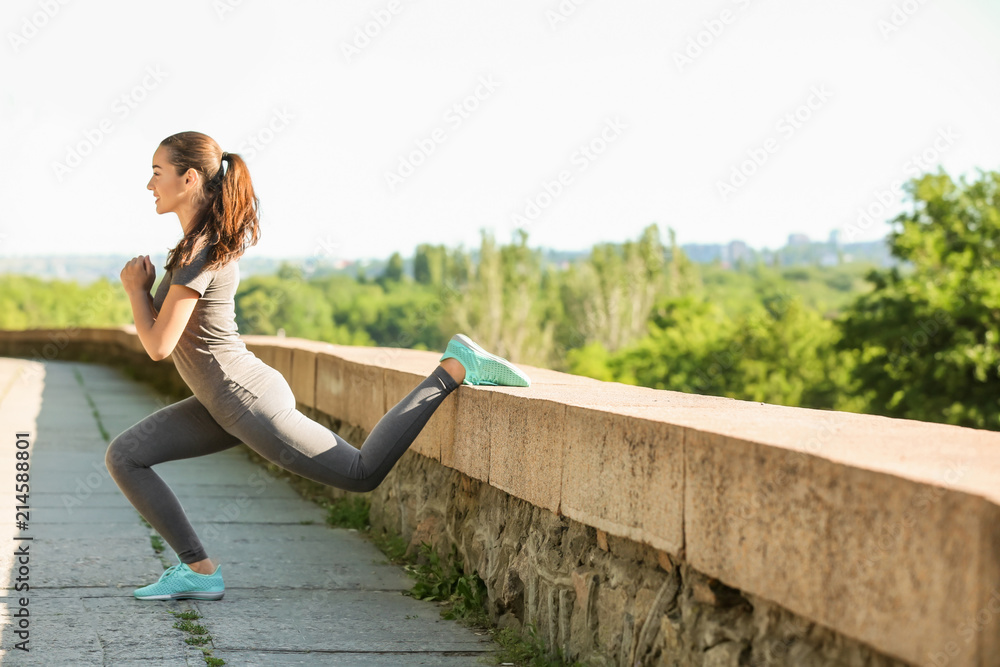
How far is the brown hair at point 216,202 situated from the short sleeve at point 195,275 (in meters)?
0.03

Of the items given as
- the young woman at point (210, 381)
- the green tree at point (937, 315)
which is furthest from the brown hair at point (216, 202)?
the green tree at point (937, 315)

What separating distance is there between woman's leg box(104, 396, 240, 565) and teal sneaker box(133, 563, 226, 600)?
5 cm

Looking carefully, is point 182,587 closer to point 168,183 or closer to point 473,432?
point 473,432

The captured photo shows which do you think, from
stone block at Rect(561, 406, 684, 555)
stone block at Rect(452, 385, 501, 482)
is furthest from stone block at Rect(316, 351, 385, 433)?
stone block at Rect(561, 406, 684, 555)

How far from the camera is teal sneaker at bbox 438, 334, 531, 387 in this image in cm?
385

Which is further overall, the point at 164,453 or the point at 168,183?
the point at 164,453

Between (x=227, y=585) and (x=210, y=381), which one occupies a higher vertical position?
(x=210, y=381)

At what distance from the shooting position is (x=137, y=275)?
11.8ft

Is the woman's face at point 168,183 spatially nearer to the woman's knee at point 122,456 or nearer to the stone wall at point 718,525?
the woman's knee at point 122,456

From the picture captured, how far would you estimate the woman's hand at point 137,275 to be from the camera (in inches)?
141

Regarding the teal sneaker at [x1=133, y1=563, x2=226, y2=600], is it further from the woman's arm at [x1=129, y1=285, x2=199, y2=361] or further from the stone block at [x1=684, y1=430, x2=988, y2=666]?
the stone block at [x1=684, y1=430, x2=988, y2=666]

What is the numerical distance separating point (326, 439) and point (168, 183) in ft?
3.47

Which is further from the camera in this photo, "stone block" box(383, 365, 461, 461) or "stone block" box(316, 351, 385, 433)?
"stone block" box(316, 351, 385, 433)

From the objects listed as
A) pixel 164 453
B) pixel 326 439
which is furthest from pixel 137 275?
pixel 326 439
